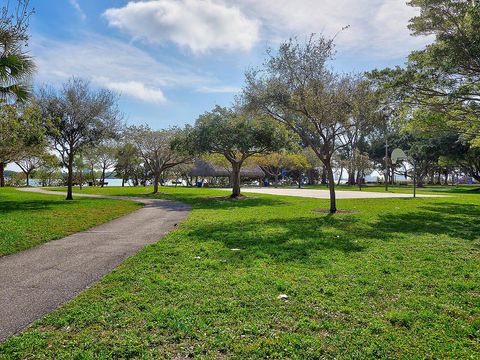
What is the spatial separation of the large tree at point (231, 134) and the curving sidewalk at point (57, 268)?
13.2m

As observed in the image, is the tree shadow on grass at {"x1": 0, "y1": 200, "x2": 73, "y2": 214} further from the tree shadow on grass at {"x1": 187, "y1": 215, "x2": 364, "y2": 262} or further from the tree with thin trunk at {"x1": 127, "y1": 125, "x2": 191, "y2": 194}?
the tree with thin trunk at {"x1": 127, "y1": 125, "x2": 191, "y2": 194}

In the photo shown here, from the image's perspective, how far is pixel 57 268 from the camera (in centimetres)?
590

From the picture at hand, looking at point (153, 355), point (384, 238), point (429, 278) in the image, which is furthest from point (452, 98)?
point (153, 355)

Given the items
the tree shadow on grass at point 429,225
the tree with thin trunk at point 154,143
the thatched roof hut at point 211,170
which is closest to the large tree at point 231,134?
the tree with thin trunk at point 154,143

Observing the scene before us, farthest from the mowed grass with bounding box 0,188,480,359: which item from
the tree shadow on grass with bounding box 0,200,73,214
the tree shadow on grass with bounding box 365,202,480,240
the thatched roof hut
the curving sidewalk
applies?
the thatched roof hut

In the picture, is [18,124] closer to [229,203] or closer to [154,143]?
[229,203]

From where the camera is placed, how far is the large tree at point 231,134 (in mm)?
22578

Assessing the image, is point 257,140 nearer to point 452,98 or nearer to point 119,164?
point 452,98

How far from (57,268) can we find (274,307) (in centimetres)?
384

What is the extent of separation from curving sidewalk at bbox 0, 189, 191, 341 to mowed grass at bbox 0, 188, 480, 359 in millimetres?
305

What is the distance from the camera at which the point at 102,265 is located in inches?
240

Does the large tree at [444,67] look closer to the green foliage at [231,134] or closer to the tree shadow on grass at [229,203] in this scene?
the tree shadow on grass at [229,203]

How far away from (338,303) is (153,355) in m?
2.13

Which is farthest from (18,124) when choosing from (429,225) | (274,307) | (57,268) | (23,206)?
(429,225)
